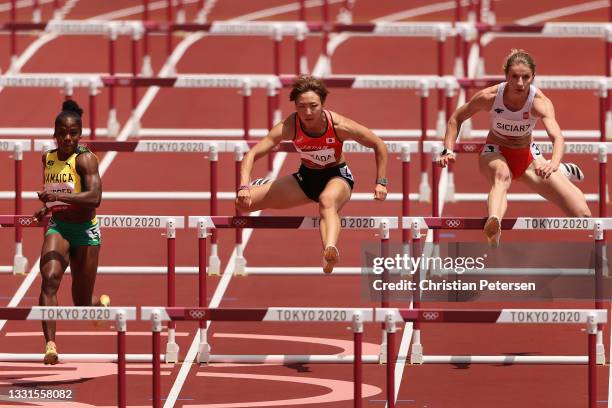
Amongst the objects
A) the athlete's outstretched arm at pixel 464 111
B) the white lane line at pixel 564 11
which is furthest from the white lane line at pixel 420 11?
the athlete's outstretched arm at pixel 464 111

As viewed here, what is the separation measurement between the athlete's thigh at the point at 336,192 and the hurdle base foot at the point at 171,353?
1699 mm

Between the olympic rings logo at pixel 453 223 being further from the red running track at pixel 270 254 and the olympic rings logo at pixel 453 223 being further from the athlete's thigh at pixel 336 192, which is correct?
the red running track at pixel 270 254

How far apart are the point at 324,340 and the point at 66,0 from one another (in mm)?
10936

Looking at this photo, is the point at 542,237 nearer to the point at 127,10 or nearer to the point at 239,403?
the point at 239,403

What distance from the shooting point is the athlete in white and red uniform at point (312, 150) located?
A: 1642 centimetres

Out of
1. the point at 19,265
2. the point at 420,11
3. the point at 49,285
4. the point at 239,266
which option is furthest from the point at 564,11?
the point at 49,285

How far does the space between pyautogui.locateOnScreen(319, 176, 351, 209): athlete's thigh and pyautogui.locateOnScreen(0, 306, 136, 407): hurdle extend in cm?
202

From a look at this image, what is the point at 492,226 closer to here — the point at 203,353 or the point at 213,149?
the point at 203,353

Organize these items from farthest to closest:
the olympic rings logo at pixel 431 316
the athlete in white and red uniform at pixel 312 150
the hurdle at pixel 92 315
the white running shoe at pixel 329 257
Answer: the athlete in white and red uniform at pixel 312 150, the white running shoe at pixel 329 257, the olympic rings logo at pixel 431 316, the hurdle at pixel 92 315

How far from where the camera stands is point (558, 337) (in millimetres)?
17625

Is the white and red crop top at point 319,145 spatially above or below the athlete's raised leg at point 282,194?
above

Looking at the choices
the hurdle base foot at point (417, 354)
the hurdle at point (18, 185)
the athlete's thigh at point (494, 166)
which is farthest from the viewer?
the hurdle at point (18, 185)

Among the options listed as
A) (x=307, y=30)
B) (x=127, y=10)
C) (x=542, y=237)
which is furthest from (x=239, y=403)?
(x=127, y=10)

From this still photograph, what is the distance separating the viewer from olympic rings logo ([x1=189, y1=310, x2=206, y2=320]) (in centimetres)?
1512
